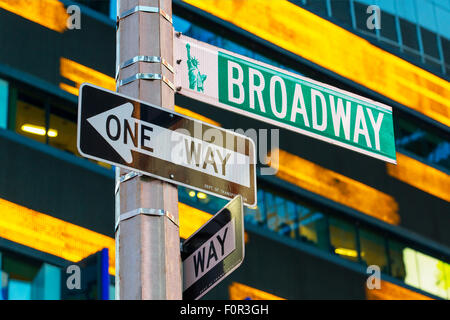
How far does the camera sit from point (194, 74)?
529 centimetres

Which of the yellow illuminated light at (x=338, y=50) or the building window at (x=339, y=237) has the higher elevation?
the yellow illuminated light at (x=338, y=50)

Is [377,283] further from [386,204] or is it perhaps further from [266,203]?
[266,203]

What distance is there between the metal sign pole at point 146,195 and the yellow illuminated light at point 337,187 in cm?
1537

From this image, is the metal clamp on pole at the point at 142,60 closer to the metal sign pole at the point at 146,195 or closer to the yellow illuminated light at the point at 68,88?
the metal sign pole at the point at 146,195

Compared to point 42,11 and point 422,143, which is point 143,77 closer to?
point 42,11

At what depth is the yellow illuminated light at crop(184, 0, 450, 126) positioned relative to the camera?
21.5 m

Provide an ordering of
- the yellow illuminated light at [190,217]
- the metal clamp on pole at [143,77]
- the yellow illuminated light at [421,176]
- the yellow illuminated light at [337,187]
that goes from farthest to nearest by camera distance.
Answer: the yellow illuminated light at [421,176], the yellow illuminated light at [337,187], the yellow illuminated light at [190,217], the metal clamp on pole at [143,77]

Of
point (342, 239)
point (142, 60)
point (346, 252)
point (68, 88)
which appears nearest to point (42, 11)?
point (68, 88)

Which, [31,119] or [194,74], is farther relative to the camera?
[31,119]

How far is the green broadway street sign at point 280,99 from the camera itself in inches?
210

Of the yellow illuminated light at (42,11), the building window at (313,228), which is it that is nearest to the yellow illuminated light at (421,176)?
the building window at (313,228)

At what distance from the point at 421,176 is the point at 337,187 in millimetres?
3295

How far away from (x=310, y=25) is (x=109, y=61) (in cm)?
643

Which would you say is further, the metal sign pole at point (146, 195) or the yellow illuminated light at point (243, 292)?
the yellow illuminated light at point (243, 292)
